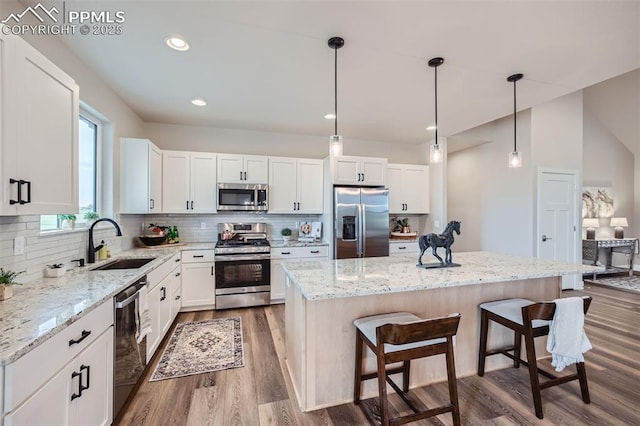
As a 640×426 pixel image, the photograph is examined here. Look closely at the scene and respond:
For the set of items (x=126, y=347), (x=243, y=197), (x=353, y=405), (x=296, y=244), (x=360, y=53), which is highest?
(x=360, y=53)

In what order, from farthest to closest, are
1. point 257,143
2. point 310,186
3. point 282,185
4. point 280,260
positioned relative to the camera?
point 257,143 → point 310,186 → point 282,185 → point 280,260

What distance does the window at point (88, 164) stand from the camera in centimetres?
265

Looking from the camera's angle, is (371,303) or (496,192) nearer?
(371,303)

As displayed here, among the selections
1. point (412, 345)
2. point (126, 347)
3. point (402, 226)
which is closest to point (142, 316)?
point (126, 347)

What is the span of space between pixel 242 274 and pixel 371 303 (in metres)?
2.32

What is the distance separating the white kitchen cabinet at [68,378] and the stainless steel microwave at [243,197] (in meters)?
2.50

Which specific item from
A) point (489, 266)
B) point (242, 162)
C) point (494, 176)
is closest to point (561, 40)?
point (489, 266)

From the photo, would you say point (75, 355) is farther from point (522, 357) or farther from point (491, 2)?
point (522, 357)

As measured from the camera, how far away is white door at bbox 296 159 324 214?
14.5ft

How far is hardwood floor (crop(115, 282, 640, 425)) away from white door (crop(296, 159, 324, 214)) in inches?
89.9

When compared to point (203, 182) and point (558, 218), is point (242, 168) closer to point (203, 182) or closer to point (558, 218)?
point (203, 182)

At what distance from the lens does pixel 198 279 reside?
371 cm

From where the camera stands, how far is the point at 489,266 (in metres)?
2.33

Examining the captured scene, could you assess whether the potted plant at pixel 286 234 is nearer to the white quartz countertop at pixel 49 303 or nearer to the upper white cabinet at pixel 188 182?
the upper white cabinet at pixel 188 182
